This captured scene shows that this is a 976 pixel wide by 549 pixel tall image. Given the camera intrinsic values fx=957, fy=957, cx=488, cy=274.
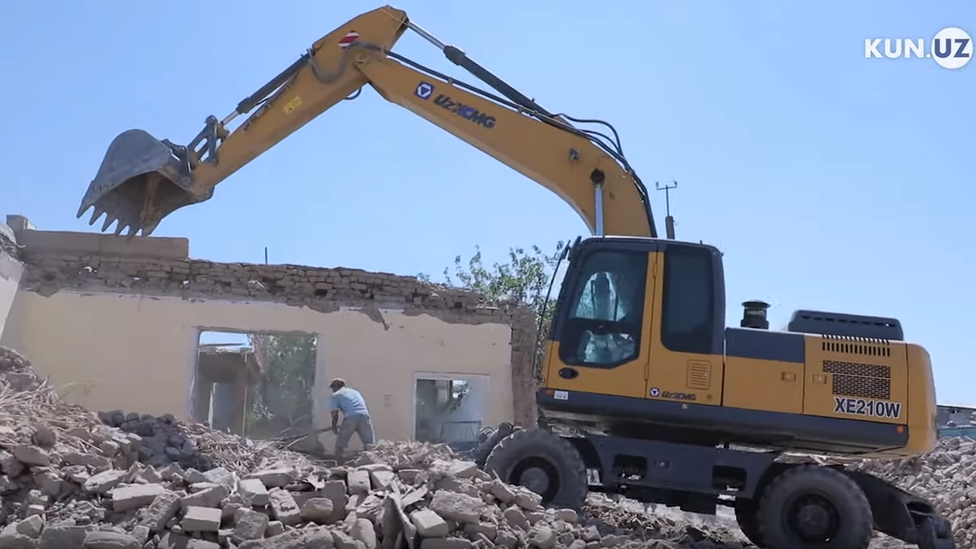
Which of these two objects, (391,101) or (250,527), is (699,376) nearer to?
(250,527)

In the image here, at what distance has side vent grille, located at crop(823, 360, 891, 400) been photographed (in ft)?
23.6

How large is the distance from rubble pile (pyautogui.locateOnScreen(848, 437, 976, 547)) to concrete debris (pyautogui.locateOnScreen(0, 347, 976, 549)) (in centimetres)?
317

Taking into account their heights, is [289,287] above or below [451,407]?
above

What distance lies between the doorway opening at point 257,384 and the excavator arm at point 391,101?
4946 mm

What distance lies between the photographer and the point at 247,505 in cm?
581

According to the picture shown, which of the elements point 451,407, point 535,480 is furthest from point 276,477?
point 451,407

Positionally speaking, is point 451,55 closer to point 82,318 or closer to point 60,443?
point 60,443

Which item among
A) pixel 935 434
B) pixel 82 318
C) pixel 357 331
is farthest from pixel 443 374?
pixel 935 434

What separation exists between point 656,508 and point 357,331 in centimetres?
448

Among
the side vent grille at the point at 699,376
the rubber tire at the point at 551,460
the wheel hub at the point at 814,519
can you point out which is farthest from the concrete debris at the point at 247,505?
the side vent grille at the point at 699,376

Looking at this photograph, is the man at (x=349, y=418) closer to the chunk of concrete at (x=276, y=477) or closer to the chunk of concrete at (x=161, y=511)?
A: the chunk of concrete at (x=276, y=477)

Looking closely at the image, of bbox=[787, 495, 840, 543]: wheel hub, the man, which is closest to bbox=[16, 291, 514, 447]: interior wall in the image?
the man

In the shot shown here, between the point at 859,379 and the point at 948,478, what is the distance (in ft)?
21.6

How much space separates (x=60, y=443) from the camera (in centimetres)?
711
